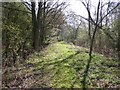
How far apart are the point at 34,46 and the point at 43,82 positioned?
1100 centimetres

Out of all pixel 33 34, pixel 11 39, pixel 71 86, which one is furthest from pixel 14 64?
pixel 33 34

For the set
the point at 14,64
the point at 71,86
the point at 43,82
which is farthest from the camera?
the point at 14,64

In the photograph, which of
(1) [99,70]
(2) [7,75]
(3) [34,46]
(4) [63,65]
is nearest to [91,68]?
(1) [99,70]

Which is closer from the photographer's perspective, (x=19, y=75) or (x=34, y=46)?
(x=19, y=75)

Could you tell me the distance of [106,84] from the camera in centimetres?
808

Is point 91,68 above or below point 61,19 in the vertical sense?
below

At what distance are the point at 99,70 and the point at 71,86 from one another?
7.12 ft

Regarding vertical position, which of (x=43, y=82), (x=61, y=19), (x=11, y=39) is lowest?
(x=43, y=82)

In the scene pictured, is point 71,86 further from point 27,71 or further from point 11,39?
point 11,39

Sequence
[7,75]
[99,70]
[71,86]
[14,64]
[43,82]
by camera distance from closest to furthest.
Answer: [71,86], [43,82], [99,70], [7,75], [14,64]

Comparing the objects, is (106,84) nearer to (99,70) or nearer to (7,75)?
(99,70)

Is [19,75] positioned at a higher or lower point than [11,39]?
lower

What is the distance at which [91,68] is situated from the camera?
1002 centimetres

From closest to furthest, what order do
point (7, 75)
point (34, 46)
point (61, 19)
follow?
point (7, 75) → point (34, 46) → point (61, 19)
